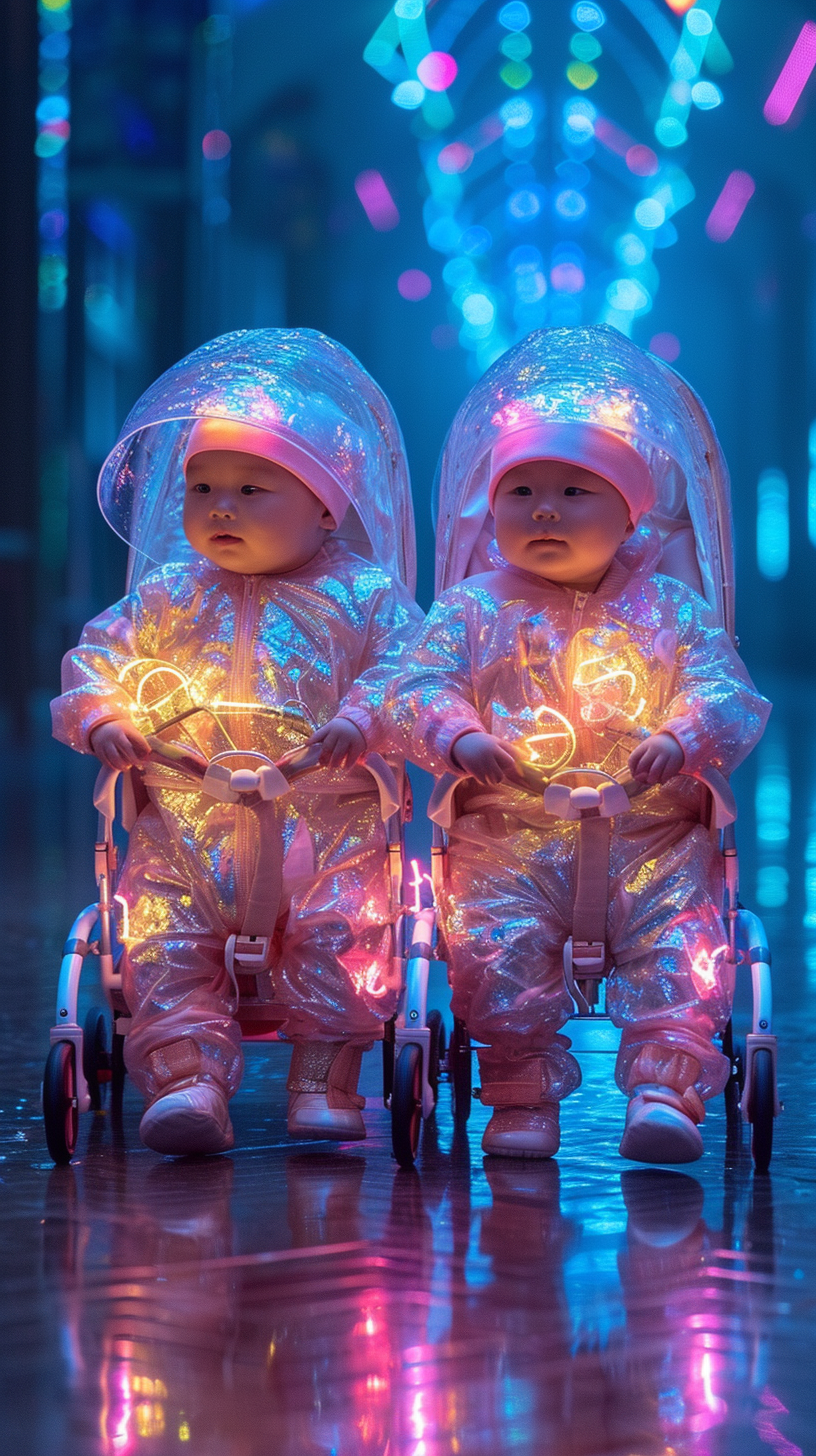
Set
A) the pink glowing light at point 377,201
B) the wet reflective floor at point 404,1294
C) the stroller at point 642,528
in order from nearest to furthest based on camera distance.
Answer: the wet reflective floor at point 404,1294, the stroller at point 642,528, the pink glowing light at point 377,201

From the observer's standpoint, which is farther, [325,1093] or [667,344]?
[667,344]

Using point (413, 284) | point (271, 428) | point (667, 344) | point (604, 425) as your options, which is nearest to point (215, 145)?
point (413, 284)

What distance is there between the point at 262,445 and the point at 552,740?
607 millimetres

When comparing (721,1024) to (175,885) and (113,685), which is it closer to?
(175,885)

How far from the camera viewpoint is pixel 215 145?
1236cm

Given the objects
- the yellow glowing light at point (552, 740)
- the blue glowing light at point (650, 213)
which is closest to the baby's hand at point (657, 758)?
the yellow glowing light at point (552, 740)

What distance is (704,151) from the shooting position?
15.9 meters

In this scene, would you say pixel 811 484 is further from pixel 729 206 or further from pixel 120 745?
pixel 120 745

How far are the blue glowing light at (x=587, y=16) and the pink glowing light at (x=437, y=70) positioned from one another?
1073mm

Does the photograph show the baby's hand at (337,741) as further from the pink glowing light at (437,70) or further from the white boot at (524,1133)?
the pink glowing light at (437,70)

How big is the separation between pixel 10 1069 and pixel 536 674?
108 cm

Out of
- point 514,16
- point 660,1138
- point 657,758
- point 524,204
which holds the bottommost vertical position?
point 660,1138

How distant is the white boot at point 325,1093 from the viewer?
2.38 meters

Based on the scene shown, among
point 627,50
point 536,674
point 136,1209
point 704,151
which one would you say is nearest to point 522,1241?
point 136,1209
